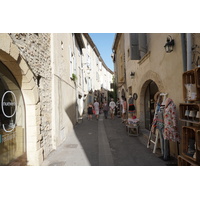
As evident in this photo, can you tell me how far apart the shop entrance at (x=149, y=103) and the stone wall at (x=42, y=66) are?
4348mm

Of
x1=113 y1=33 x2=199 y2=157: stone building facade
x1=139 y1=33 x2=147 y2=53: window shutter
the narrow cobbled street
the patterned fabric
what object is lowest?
the narrow cobbled street

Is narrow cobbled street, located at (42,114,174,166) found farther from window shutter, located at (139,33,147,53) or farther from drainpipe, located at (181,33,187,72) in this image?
window shutter, located at (139,33,147,53)

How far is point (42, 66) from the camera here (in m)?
4.29

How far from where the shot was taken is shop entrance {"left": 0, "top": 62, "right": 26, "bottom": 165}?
3.14m

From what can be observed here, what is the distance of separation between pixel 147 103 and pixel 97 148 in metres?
3.47

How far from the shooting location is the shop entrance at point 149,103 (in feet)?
21.5

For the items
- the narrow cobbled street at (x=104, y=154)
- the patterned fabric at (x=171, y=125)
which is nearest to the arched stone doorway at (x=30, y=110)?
the narrow cobbled street at (x=104, y=154)

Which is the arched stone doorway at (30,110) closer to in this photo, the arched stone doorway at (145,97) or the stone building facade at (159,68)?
the stone building facade at (159,68)

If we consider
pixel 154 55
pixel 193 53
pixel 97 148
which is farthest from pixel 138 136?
pixel 193 53

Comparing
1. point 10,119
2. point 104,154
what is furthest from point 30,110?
point 104,154

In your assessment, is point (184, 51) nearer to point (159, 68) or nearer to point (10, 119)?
point (159, 68)

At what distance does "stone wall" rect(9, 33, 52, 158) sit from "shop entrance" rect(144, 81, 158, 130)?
4348mm

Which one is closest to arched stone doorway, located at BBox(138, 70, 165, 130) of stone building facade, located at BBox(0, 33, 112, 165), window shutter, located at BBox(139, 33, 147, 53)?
window shutter, located at BBox(139, 33, 147, 53)

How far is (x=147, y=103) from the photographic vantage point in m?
6.96
